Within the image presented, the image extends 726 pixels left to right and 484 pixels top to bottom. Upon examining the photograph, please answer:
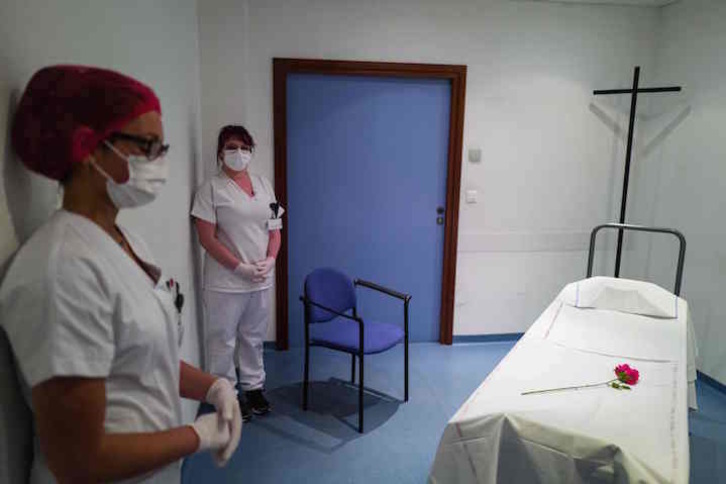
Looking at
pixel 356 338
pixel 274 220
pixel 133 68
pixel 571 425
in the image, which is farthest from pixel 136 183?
pixel 356 338

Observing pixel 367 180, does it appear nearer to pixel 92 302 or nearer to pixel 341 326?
pixel 341 326

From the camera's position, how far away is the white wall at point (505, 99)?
9.99 ft

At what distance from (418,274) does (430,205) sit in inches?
20.1

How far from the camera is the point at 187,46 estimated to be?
2436 mm

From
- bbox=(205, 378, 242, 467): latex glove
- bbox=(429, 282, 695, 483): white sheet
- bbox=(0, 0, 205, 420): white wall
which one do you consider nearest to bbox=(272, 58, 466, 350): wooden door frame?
bbox=(0, 0, 205, 420): white wall

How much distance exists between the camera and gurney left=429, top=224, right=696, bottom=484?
4.48ft

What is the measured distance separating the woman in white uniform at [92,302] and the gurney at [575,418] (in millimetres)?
927

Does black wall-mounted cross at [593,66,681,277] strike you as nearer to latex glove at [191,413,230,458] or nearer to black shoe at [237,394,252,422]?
black shoe at [237,394,252,422]

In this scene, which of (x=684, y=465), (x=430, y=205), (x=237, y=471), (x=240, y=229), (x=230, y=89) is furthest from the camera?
(x=430, y=205)

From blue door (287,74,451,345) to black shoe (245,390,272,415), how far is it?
2.84ft

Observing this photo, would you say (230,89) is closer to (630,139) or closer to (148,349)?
(148,349)

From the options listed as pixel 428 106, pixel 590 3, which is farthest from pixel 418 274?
pixel 590 3

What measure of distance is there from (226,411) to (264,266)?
150 centimetres

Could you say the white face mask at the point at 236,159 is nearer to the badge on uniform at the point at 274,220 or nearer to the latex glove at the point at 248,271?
the badge on uniform at the point at 274,220
